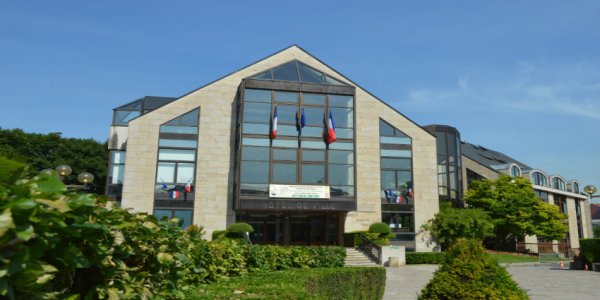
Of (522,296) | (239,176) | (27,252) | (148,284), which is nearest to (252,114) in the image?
(239,176)

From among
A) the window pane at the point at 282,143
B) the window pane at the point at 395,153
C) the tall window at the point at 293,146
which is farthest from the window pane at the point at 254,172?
the window pane at the point at 395,153

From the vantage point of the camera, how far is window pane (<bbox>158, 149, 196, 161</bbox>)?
1196 inches

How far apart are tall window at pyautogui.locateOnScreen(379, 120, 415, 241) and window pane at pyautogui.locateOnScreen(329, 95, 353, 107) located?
4.24 meters

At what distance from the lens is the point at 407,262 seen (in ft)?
99.5

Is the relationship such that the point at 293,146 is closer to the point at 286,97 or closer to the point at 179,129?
the point at 286,97

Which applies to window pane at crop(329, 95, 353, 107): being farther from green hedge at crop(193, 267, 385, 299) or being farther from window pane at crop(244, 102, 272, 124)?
green hedge at crop(193, 267, 385, 299)

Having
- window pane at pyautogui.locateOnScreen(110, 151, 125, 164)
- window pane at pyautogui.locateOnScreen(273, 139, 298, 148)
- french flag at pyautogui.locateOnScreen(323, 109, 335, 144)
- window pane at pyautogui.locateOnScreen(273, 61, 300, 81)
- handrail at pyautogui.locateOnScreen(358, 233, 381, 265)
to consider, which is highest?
window pane at pyautogui.locateOnScreen(273, 61, 300, 81)

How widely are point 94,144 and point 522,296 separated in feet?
191

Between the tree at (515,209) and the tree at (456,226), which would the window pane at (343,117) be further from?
the tree at (515,209)

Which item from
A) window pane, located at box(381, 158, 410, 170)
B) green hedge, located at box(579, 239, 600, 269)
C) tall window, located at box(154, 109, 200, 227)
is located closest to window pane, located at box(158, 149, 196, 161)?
tall window, located at box(154, 109, 200, 227)

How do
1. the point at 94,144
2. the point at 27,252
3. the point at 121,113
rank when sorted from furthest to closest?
the point at 94,144 < the point at 121,113 < the point at 27,252

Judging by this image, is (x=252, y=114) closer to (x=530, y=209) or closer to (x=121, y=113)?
(x=121, y=113)

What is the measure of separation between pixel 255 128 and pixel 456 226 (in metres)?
15.9

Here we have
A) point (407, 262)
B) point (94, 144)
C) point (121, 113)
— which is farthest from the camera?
point (94, 144)
